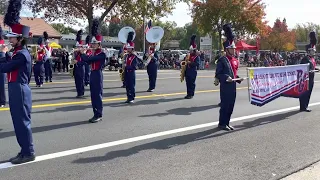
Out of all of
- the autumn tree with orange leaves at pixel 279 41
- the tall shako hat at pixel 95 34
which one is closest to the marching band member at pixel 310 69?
the tall shako hat at pixel 95 34

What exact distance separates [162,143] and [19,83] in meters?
2.80

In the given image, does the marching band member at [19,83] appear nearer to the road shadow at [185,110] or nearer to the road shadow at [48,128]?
the road shadow at [48,128]

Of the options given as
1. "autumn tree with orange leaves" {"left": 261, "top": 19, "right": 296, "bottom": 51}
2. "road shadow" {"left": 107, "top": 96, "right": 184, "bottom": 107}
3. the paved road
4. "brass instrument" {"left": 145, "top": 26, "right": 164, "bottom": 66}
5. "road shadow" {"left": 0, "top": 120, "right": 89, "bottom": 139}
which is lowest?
the paved road

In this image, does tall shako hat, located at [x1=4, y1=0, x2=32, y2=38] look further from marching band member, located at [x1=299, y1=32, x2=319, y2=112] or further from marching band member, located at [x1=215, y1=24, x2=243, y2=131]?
marching band member, located at [x1=299, y1=32, x2=319, y2=112]

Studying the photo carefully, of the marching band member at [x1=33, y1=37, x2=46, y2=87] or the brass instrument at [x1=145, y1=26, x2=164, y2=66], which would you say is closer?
the marching band member at [x1=33, y1=37, x2=46, y2=87]

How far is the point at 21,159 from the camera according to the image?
5672mm

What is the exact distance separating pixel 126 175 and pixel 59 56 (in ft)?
77.2

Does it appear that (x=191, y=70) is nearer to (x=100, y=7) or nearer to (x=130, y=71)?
(x=130, y=71)

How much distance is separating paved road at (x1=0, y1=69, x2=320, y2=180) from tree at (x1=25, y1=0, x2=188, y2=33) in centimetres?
1821

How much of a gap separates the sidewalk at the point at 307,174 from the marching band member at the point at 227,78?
104 inches

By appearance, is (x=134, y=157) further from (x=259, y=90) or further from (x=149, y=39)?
(x=149, y=39)

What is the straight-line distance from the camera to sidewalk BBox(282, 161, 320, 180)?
17.6 feet

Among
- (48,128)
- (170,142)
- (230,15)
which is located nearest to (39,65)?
(48,128)

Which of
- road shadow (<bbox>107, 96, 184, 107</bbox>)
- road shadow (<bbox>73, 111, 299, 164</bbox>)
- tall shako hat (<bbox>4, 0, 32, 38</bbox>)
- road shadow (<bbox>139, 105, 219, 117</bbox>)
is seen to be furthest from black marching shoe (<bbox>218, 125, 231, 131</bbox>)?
tall shako hat (<bbox>4, 0, 32, 38</bbox>)
